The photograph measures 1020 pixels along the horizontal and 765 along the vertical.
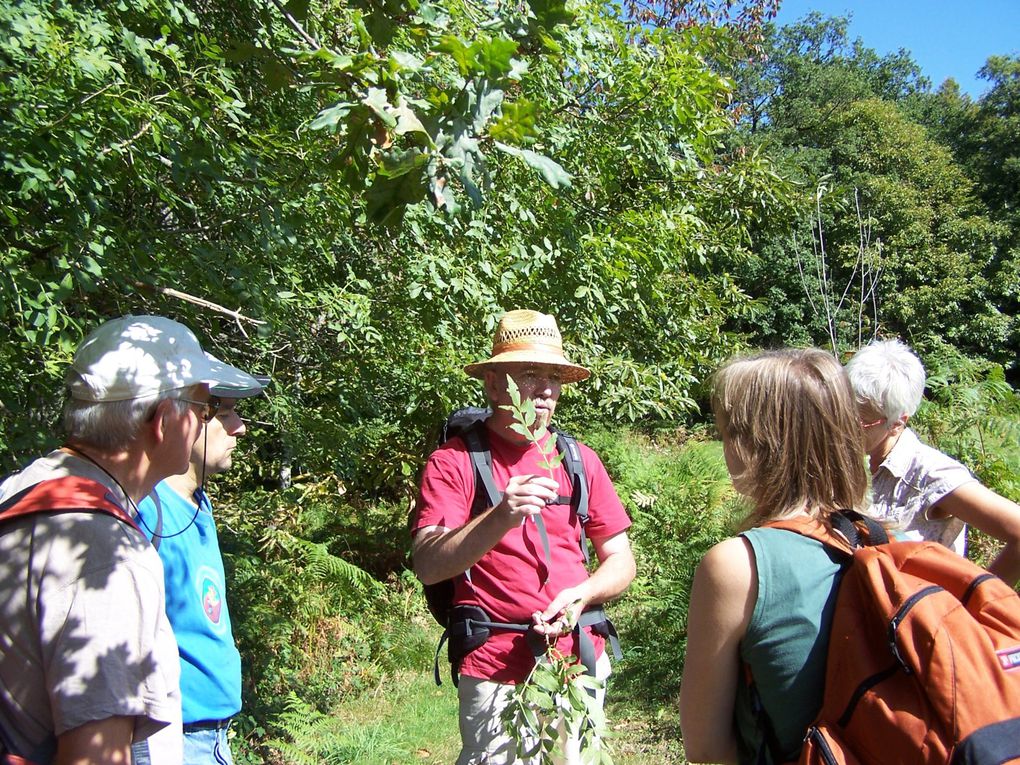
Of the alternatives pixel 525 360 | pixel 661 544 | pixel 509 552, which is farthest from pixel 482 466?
pixel 661 544

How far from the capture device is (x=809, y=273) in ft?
73.9

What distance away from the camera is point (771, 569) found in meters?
1.49

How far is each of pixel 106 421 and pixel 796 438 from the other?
137 centimetres

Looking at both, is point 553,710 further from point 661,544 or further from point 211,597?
point 661,544

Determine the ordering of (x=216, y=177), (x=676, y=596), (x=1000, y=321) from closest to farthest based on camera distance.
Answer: (x=216, y=177)
(x=676, y=596)
(x=1000, y=321)

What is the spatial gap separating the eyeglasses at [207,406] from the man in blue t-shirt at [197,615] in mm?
20

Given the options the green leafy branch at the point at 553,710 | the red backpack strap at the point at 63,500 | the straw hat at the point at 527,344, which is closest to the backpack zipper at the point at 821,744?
the green leafy branch at the point at 553,710

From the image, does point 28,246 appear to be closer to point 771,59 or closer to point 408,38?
point 408,38

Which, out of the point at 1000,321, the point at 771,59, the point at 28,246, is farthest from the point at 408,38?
the point at 771,59

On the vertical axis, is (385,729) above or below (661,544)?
below

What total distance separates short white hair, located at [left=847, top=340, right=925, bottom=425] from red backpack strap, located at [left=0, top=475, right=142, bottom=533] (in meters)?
2.09

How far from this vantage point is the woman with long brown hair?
1.46 metres

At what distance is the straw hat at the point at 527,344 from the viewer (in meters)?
2.91

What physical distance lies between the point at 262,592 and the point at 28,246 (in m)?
3.38
